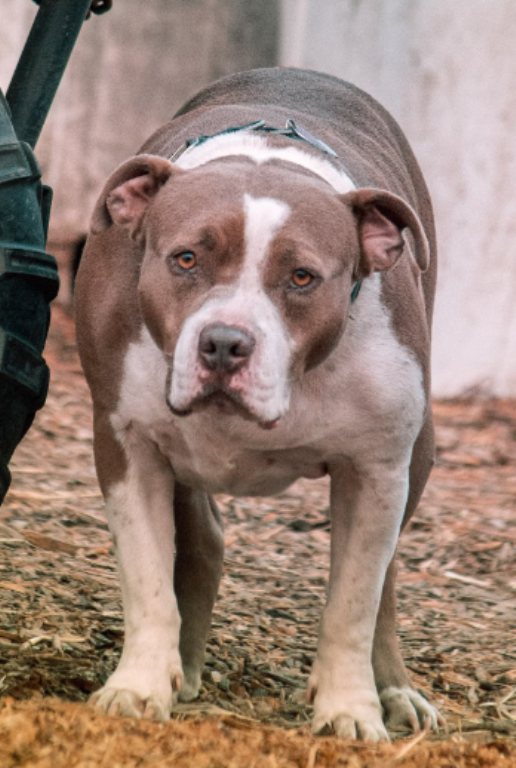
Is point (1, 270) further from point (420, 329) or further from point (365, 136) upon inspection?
point (365, 136)

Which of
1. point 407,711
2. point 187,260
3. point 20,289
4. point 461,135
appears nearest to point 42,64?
point 20,289

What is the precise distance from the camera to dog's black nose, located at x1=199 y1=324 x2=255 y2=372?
121 inches

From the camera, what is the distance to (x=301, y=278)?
3.32m

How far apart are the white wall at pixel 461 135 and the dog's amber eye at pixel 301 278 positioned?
6118 millimetres

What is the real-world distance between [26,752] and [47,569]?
2.31m

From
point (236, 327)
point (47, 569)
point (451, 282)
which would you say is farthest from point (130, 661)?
point (451, 282)

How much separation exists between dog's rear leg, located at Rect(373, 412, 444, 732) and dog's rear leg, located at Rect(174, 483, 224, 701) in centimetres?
59

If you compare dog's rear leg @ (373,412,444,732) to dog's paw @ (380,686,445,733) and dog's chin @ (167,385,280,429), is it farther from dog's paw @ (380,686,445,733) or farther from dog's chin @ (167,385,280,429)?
dog's chin @ (167,385,280,429)

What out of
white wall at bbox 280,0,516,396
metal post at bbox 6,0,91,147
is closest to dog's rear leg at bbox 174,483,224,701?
metal post at bbox 6,0,91,147

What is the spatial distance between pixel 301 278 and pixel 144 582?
1.06 metres

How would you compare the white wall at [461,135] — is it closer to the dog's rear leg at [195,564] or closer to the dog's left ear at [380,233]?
the dog's rear leg at [195,564]

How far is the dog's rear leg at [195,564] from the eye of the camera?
13.8ft

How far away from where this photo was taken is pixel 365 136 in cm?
450

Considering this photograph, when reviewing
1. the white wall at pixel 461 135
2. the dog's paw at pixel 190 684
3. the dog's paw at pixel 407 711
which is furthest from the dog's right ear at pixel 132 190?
the white wall at pixel 461 135
